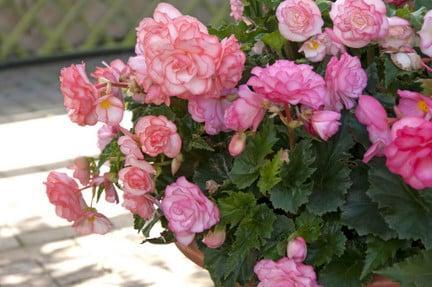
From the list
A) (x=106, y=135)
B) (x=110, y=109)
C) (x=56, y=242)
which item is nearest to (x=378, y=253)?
(x=110, y=109)

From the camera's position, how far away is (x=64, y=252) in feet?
12.1

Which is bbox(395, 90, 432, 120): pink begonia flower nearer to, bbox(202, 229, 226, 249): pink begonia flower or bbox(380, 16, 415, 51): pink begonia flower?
bbox(380, 16, 415, 51): pink begonia flower

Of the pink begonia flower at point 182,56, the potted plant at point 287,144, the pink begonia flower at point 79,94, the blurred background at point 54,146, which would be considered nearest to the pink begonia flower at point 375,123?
the potted plant at point 287,144

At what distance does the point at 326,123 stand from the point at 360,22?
0.58 feet

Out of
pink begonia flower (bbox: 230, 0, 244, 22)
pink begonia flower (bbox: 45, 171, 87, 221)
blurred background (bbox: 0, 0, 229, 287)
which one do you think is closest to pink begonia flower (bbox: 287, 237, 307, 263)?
pink begonia flower (bbox: 45, 171, 87, 221)

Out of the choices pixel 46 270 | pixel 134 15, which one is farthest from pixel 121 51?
pixel 46 270

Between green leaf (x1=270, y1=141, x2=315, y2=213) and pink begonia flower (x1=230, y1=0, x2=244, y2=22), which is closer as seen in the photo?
green leaf (x1=270, y1=141, x2=315, y2=213)

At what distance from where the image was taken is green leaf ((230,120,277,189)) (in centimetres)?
148

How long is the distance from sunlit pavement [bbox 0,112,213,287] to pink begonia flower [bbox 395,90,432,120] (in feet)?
6.72

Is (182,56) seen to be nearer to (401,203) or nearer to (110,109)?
(110,109)

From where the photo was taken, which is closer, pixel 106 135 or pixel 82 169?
pixel 82 169

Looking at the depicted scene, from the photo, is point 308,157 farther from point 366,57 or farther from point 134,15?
point 134,15

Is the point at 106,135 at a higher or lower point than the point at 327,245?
higher

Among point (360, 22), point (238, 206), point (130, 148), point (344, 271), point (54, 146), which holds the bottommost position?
point (54, 146)
